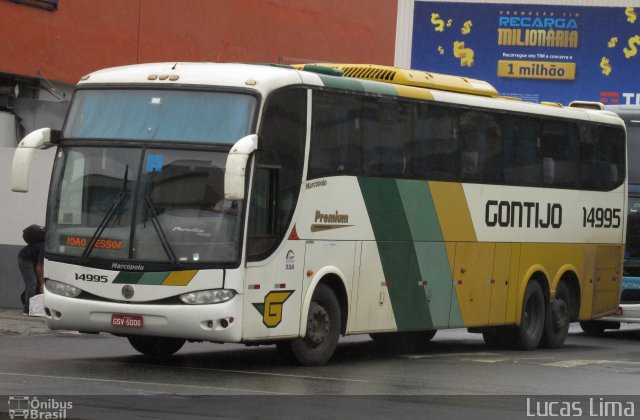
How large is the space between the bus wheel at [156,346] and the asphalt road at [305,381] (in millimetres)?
135

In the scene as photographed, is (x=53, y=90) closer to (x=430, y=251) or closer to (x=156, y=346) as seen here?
(x=430, y=251)

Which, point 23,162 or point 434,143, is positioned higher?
point 434,143

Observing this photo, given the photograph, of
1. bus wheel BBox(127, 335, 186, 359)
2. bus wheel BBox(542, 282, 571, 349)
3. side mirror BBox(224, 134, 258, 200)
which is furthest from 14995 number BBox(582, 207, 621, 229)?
side mirror BBox(224, 134, 258, 200)

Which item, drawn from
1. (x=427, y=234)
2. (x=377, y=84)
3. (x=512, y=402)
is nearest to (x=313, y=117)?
(x=377, y=84)

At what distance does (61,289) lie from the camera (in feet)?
49.2

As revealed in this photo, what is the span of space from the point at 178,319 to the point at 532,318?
7.81 metres

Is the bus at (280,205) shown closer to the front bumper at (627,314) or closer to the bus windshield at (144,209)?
the bus windshield at (144,209)

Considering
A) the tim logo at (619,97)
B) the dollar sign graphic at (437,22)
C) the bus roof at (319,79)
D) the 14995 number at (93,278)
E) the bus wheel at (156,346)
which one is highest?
the dollar sign graphic at (437,22)

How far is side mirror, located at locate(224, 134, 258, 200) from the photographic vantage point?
13.8m

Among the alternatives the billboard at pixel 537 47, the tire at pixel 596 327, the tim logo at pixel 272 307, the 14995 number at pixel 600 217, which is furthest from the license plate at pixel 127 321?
the billboard at pixel 537 47

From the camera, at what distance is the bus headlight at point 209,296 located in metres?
14.4

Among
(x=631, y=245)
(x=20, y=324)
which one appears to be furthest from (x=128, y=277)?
(x=631, y=245)

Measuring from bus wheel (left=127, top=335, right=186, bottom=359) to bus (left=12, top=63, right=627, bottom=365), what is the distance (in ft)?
0.07

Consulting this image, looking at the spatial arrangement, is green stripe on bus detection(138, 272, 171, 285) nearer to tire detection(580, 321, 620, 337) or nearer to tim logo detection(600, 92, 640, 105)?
tire detection(580, 321, 620, 337)
